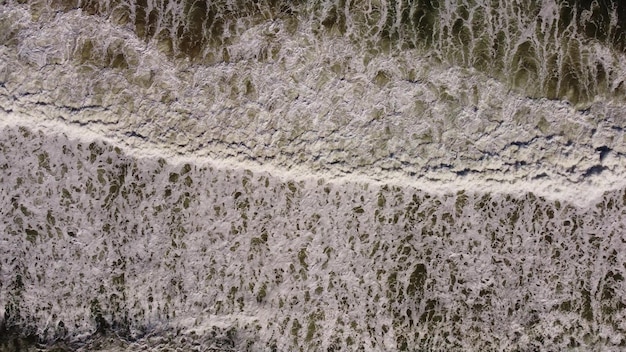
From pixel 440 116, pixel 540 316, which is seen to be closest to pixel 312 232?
pixel 440 116

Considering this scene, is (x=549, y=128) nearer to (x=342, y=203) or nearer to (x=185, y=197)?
(x=342, y=203)

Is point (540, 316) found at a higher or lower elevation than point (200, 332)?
higher

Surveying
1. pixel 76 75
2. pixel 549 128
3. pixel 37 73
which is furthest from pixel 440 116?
pixel 37 73

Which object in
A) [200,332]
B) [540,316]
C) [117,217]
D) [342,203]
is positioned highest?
[342,203]

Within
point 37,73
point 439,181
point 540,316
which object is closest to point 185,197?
point 37,73

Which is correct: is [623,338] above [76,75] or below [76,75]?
below

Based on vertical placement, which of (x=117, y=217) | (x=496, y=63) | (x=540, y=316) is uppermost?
(x=496, y=63)

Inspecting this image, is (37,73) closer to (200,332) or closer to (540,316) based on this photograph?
(200,332)
